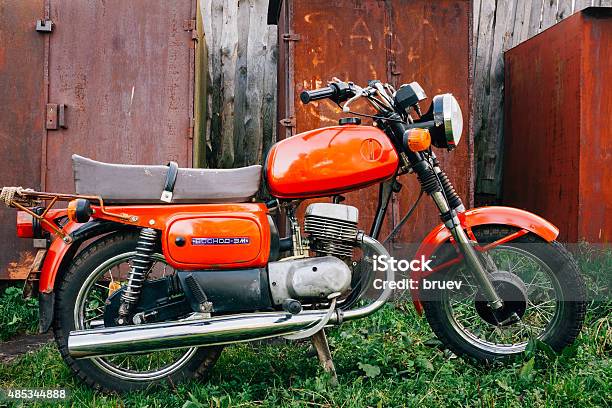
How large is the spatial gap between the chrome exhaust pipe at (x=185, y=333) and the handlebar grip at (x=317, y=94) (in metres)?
0.93

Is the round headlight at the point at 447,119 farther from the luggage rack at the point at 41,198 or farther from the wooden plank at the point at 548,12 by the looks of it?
the wooden plank at the point at 548,12

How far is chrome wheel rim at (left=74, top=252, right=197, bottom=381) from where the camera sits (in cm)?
275

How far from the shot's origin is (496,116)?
18.1ft

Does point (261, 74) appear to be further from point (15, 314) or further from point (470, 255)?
point (470, 255)

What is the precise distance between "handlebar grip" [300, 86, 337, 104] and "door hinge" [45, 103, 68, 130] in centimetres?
209

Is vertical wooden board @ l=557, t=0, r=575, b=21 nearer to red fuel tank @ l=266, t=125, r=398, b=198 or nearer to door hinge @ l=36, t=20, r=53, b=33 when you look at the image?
red fuel tank @ l=266, t=125, r=398, b=198

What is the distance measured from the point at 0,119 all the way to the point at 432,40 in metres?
2.98

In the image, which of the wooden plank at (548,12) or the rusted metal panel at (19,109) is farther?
the wooden plank at (548,12)

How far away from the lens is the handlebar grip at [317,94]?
2.61m

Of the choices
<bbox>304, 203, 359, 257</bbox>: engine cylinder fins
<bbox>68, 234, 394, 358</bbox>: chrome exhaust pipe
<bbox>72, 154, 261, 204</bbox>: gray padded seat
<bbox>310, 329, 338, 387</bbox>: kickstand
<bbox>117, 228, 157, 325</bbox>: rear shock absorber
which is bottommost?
<bbox>310, 329, 338, 387</bbox>: kickstand

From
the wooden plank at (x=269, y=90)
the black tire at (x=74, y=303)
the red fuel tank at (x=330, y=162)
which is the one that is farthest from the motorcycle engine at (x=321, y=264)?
the wooden plank at (x=269, y=90)

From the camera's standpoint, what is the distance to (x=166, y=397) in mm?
2686

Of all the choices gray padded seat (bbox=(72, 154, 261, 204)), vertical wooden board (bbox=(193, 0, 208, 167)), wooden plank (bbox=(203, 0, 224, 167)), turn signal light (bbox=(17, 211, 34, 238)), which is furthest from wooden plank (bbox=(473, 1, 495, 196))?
turn signal light (bbox=(17, 211, 34, 238))

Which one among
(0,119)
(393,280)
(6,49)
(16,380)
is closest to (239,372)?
(393,280)
